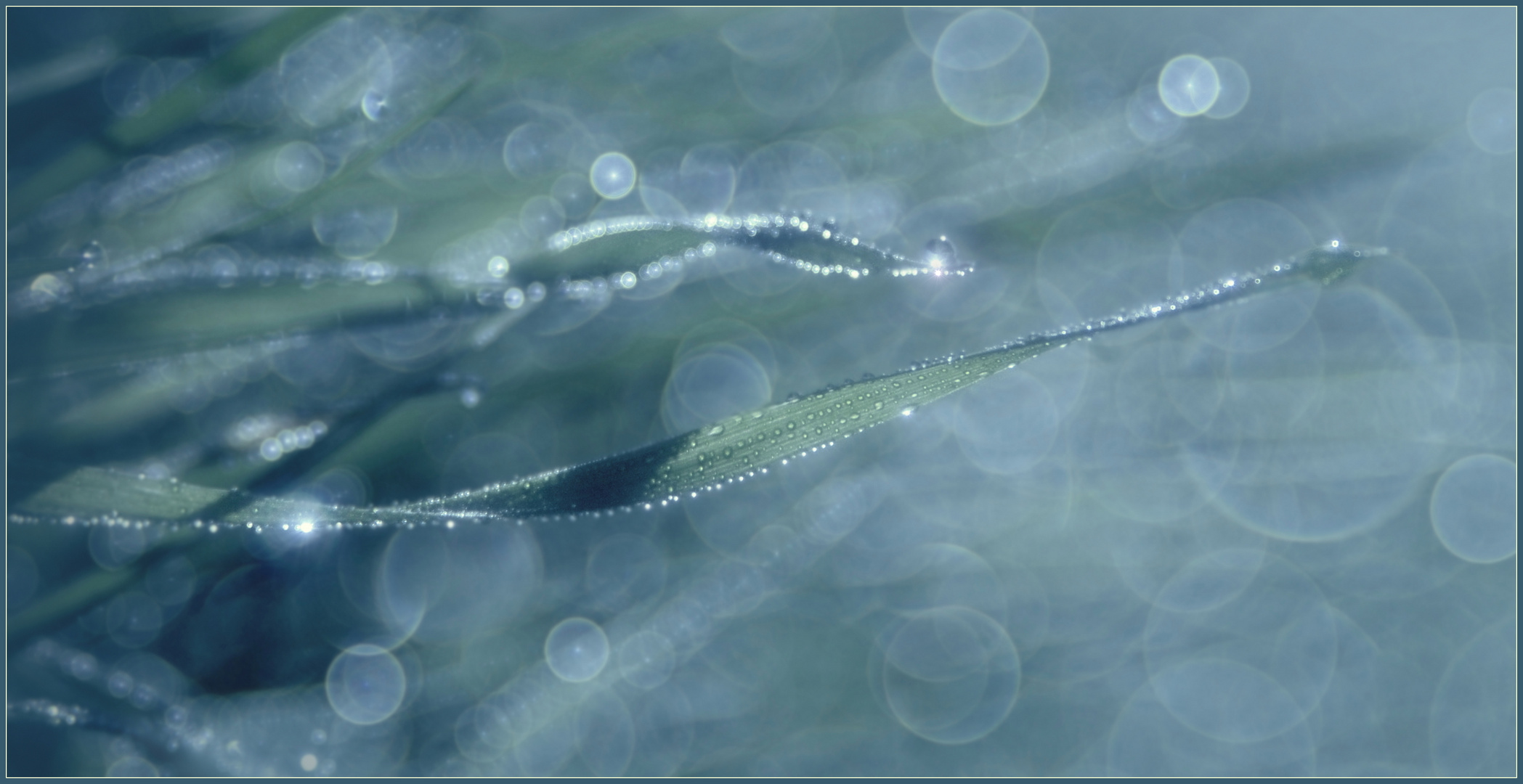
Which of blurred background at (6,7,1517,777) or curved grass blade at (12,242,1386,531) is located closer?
curved grass blade at (12,242,1386,531)

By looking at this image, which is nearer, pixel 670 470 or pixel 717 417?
pixel 670 470

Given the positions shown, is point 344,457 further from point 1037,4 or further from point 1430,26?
point 1430,26

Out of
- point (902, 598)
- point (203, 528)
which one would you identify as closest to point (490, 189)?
point (203, 528)

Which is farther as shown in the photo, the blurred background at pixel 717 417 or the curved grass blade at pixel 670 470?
the blurred background at pixel 717 417
